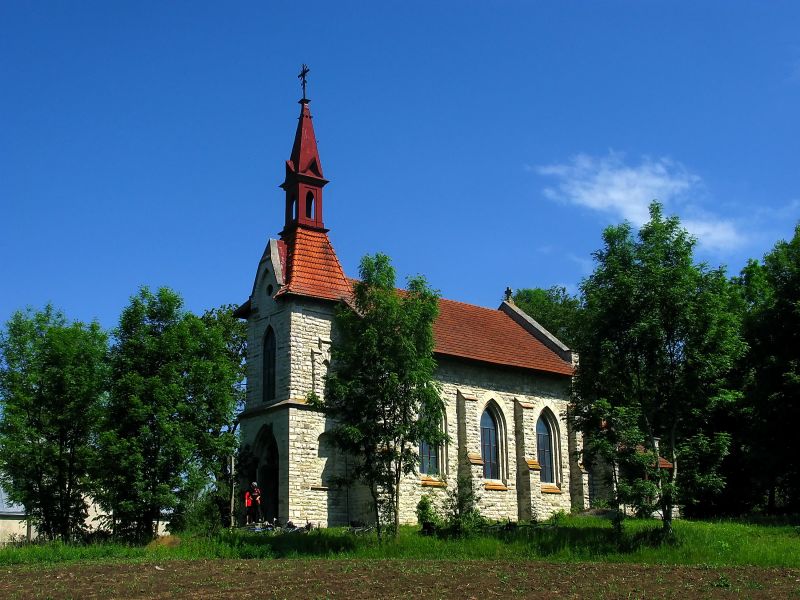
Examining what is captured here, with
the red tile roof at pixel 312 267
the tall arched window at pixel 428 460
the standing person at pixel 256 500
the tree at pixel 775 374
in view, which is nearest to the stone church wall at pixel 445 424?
the tall arched window at pixel 428 460

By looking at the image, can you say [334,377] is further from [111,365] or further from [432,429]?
[111,365]

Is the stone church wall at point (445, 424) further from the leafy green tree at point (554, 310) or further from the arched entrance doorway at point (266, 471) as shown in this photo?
the leafy green tree at point (554, 310)

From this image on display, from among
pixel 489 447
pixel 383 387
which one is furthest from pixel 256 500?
pixel 489 447

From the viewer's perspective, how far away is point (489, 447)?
3728 centimetres

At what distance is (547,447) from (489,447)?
137 inches

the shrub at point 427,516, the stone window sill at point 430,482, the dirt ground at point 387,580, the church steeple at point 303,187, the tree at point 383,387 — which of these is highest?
the church steeple at point 303,187

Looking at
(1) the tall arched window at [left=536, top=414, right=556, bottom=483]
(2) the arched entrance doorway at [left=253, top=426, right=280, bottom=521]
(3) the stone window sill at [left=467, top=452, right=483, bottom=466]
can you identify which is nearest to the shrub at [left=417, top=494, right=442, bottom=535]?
(3) the stone window sill at [left=467, top=452, right=483, bottom=466]

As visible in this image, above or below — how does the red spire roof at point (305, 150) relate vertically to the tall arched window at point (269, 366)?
above

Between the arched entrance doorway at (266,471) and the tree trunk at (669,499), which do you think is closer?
the tree trunk at (669,499)

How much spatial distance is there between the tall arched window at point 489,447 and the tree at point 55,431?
15283 millimetres

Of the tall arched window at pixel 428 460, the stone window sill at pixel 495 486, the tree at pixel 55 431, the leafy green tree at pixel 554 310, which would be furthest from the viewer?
the leafy green tree at pixel 554 310

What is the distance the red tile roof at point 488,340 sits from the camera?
36938 mm

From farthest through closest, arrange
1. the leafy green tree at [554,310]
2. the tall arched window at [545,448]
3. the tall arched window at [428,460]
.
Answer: the leafy green tree at [554,310]
the tall arched window at [545,448]
the tall arched window at [428,460]

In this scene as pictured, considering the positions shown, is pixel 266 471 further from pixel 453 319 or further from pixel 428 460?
pixel 453 319
